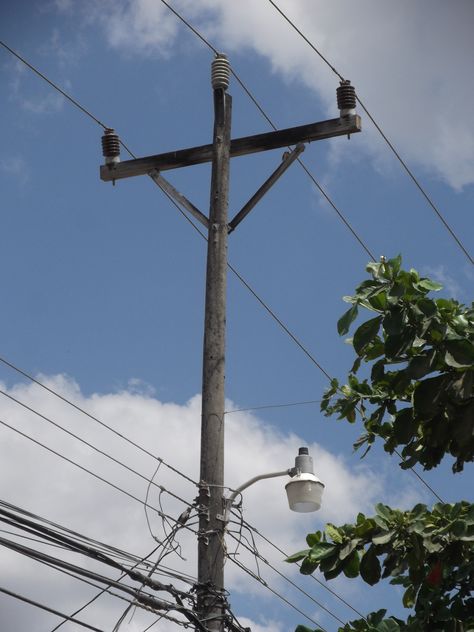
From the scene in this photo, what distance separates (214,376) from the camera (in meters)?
10.5

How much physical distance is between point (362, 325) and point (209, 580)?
277cm

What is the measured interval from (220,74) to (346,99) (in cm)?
125

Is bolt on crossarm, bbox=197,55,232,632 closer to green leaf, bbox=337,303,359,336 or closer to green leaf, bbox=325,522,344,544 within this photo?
green leaf, bbox=325,522,344,544

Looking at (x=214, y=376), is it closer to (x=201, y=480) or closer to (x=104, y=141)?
(x=201, y=480)

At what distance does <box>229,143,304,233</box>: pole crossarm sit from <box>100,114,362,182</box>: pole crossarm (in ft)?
0.33

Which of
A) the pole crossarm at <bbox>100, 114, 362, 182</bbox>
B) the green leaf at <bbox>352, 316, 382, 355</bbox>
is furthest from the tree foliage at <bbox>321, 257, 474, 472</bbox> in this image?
the pole crossarm at <bbox>100, 114, 362, 182</bbox>

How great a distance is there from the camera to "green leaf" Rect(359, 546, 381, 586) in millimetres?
9211

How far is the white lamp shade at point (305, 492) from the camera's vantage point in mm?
10422

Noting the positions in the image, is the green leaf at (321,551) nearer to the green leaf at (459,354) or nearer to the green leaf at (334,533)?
the green leaf at (334,533)

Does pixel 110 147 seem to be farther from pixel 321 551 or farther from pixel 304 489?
pixel 321 551

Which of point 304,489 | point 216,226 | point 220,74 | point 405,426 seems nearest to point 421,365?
point 405,426

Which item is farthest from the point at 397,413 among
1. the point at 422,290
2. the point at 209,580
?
the point at 209,580

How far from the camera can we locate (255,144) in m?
11.8

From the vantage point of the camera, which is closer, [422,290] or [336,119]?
[422,290]
